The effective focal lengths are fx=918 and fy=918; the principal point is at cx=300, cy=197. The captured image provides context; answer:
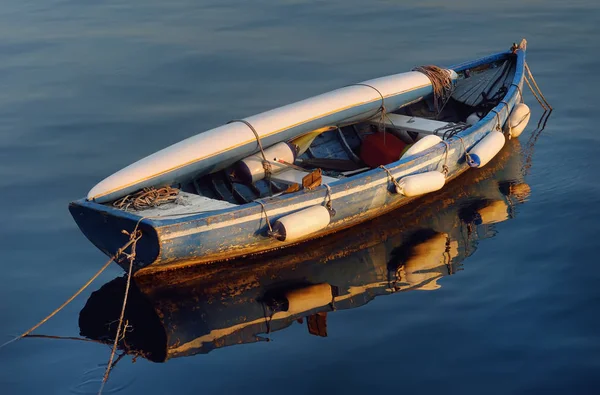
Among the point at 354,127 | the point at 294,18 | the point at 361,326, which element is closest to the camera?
the point at 361,326

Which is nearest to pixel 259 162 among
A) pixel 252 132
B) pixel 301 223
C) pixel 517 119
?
pixel 252 132

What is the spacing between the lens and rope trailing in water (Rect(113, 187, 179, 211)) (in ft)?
43.1

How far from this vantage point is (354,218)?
14.6 metres

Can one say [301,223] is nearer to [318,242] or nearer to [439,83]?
[318,242]

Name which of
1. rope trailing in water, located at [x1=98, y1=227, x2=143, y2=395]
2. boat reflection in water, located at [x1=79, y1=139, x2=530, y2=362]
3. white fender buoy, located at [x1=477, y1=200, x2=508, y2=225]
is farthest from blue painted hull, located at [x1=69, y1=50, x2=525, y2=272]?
white fender buoy, located at [x1=477, y1=200, x2=508, y2=225]

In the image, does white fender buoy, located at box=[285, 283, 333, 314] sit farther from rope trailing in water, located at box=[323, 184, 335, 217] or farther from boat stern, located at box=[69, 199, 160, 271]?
boat stern, located at box=[69, 199, 160, 271]

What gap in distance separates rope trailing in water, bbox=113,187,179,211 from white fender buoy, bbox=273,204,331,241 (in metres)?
1.63

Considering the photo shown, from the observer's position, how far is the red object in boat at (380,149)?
53.8ft

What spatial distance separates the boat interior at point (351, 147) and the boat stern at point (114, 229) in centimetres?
55

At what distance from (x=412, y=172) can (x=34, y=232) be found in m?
6.27

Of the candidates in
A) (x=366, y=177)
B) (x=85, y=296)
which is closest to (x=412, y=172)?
(x=366, y=177)

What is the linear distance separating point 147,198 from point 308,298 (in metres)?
2.74

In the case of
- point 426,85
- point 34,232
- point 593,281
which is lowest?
point 593,281

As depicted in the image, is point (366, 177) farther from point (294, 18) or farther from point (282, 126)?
Answer: point (294, 18)
